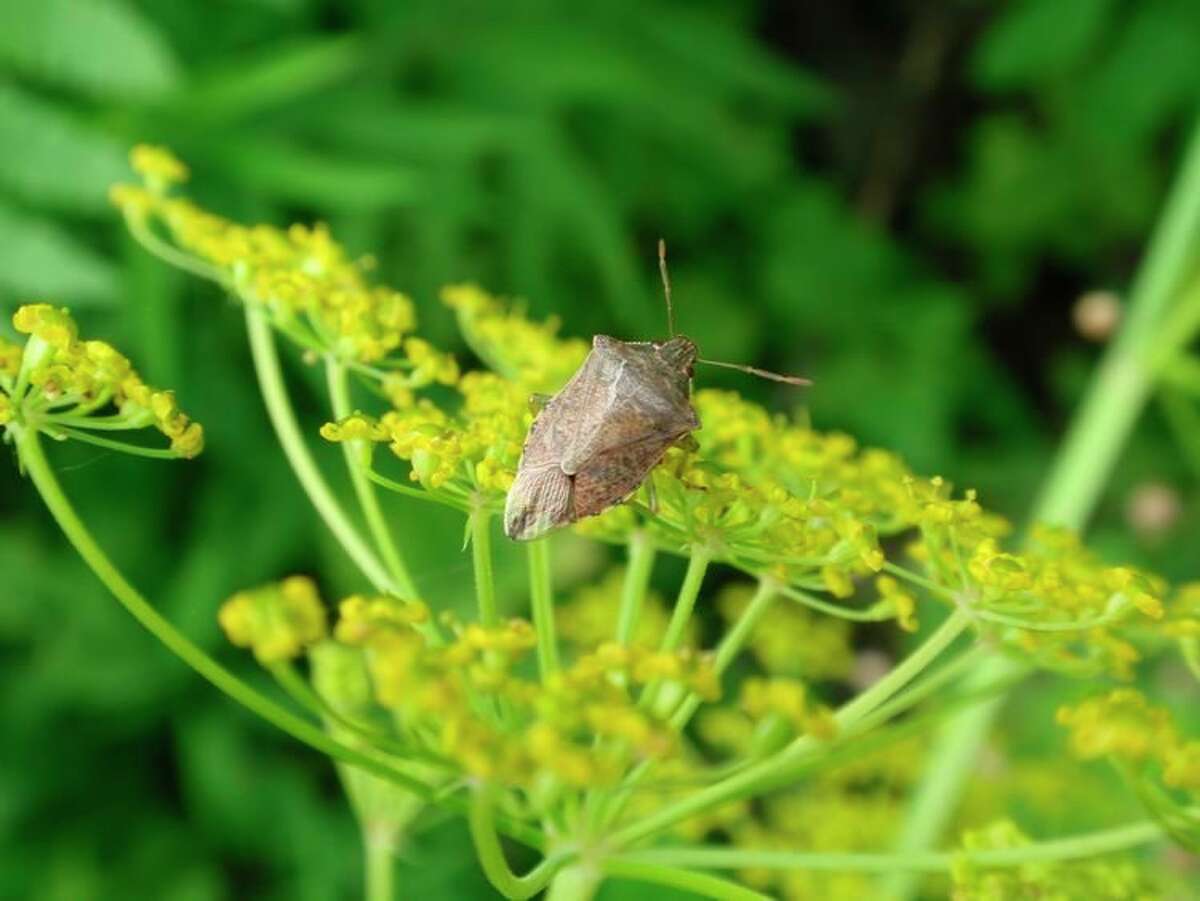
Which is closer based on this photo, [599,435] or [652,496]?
[652,496]

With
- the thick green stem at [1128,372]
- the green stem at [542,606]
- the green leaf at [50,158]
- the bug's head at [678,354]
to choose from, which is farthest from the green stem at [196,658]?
the thick green stem at [1128,372]

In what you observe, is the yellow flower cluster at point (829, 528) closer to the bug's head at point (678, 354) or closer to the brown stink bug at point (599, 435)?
the brown stink bug at point (599, 435)

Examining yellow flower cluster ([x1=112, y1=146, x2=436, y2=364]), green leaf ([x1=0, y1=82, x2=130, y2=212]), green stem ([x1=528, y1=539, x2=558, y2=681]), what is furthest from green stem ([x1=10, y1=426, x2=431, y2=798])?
green leaf ([x1=0, y1=82, x2=130, y2=212])

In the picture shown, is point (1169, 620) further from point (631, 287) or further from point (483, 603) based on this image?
point (631, 287)

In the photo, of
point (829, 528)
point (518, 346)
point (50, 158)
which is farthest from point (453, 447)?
point (50, 158)

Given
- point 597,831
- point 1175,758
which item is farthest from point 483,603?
point 1175,758

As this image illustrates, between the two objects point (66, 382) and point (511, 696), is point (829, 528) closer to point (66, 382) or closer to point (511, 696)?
point (511, 696)

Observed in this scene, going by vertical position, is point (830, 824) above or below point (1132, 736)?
below
